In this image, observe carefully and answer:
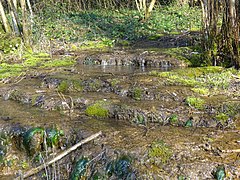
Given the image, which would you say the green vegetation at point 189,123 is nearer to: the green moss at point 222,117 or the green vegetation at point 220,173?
the green moss at point 222,117

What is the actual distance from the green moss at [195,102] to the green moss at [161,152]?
133 cm

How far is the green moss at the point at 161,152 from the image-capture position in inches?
158

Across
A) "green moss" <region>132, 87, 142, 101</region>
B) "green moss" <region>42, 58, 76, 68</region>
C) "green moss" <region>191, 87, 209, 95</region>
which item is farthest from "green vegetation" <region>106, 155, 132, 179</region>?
"green moss" <region>42, 58, 76, 68</region>

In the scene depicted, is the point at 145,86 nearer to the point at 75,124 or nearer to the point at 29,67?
the point at 75,124

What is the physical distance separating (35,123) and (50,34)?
9210mm

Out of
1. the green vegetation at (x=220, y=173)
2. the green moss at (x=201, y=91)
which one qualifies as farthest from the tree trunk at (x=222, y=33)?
the green vegetation at (x=220, y=173)

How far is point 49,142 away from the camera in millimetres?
4637

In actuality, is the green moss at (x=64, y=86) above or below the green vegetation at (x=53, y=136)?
above

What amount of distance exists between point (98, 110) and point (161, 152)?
1.65 m

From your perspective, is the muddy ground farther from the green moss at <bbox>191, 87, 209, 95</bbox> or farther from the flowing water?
the green moss at <bbox>191, 87, 209, 95</bbox>

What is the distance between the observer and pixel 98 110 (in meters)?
5.39

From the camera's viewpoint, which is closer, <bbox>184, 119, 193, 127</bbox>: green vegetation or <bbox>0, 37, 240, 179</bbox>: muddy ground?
<bbox>0, 37, 240, 179</bbox>: muddy ground

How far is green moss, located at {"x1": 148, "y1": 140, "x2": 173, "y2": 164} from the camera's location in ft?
13.1

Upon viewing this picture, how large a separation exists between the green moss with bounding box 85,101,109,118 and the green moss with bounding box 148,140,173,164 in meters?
1.35
